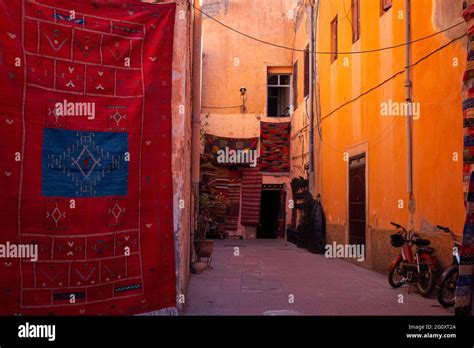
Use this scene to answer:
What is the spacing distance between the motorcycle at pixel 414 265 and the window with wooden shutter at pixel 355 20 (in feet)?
16.1

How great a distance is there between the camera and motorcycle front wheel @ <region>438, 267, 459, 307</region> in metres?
5.89

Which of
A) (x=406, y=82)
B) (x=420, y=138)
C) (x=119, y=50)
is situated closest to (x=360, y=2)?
(x=406, y=82)

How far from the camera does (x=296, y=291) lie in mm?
7105

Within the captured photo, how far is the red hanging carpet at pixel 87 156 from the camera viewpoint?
4.17m

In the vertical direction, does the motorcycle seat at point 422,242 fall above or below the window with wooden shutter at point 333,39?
below

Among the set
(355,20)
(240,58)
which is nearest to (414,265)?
(355,20)

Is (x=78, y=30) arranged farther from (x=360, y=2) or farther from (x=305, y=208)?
(x=305, y=208)

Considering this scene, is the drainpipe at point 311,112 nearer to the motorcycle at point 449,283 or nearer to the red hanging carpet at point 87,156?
the motorcycle at point 449,283

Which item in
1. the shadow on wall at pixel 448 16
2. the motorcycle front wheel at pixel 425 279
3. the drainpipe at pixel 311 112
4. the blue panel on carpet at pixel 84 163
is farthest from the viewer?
the drainpipe at pixel 311 112

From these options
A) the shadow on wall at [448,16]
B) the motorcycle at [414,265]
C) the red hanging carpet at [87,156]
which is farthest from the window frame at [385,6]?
the red hanging carpet at [87,156]

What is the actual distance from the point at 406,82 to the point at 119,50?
5.04m

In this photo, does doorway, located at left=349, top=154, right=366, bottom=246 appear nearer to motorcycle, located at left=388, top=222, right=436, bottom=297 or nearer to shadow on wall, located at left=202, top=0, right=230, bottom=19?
motorcycle, located at left=388, top=222, right=436, bottom=297

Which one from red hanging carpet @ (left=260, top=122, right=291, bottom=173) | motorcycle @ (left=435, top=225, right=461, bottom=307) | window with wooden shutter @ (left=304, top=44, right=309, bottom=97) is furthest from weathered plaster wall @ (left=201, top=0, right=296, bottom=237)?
motorcycle @ (left=435, top=225, right=461, bottom=307)

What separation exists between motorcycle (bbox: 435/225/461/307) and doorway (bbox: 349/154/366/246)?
3.88 m
